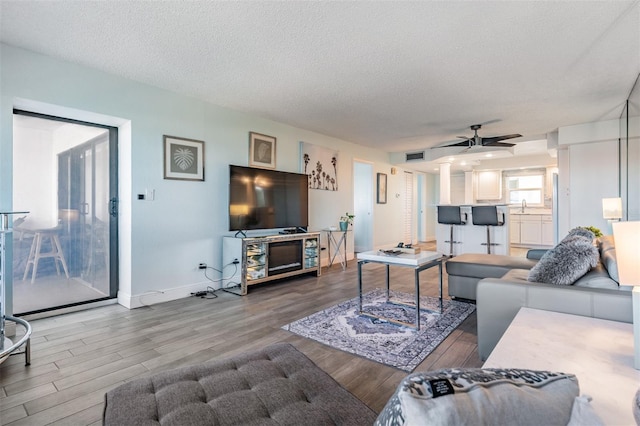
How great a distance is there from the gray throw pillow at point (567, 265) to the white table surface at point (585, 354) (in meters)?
0.35

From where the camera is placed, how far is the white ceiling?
2.21 metres

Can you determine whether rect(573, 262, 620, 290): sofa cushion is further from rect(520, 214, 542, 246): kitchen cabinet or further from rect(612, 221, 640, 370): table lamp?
rect(520, 214, 542, 246): kitchen cabinet

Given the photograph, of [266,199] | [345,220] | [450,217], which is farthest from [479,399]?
[450,217]

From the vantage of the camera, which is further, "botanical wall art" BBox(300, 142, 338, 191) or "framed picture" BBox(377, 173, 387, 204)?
"framed picture" BBox(377, 173, 387, 204)

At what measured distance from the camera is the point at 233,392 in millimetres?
1148

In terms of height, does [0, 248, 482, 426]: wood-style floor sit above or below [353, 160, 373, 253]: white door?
below

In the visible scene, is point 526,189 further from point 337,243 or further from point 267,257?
point 267,257

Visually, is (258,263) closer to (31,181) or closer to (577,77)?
(31,181)

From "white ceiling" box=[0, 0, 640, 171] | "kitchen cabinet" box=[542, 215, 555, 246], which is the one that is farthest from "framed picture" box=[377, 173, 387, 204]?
"kitchen cabinet" box=[542, 215, 555, 246]

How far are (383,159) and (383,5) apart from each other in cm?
547

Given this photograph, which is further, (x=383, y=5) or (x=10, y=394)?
(x=383, y=5)

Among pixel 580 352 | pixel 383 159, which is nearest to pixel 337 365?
pixel 580 352

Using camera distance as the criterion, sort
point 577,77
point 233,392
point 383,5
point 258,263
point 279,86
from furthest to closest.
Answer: point 258,263, point 279,86, point 577,77, point 383,5, point 233,392

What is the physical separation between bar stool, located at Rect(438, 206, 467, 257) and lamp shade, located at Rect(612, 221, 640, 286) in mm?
5213
